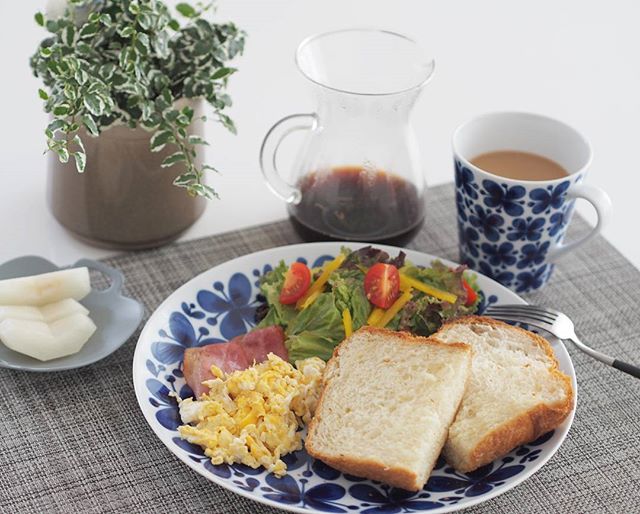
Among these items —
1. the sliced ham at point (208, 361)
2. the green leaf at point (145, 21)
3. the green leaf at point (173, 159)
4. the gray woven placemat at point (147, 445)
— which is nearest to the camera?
the gray woven placemat at point (147, 445)

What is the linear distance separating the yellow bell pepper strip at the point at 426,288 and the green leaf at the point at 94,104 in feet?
3.28

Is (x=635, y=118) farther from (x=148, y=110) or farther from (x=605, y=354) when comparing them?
(x=148, y=110)

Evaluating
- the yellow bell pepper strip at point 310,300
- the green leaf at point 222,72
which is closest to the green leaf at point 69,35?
the green leaf at point 222,72

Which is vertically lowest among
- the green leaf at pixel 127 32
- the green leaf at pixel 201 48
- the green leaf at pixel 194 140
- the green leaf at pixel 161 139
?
the green leaf at pixel 194 140

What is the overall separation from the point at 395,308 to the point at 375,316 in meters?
0.07

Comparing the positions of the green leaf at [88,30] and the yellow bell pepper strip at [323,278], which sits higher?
the green leaf at [88,30]

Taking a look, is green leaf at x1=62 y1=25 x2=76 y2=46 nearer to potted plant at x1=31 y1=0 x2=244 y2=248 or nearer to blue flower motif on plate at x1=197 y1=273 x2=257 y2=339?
potted plant at x1=31 y1=0 x2=244 y2=248

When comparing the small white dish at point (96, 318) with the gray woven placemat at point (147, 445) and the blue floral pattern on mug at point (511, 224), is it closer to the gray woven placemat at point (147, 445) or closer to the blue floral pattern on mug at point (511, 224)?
the gray woven placemat at point (147, 445)

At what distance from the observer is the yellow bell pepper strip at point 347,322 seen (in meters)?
2.66

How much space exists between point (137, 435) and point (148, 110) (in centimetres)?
97

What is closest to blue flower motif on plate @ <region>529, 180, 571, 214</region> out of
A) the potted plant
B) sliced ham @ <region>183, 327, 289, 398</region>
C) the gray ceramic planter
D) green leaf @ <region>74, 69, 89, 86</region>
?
sliced ham @ <region>183, 327, 289, 398</region>

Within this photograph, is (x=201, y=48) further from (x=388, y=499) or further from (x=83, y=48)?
(x=388, y=499)

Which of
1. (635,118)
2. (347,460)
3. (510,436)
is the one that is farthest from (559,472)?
(635,118)

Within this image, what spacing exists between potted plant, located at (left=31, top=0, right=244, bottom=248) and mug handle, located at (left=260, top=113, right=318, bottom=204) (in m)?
0.15
